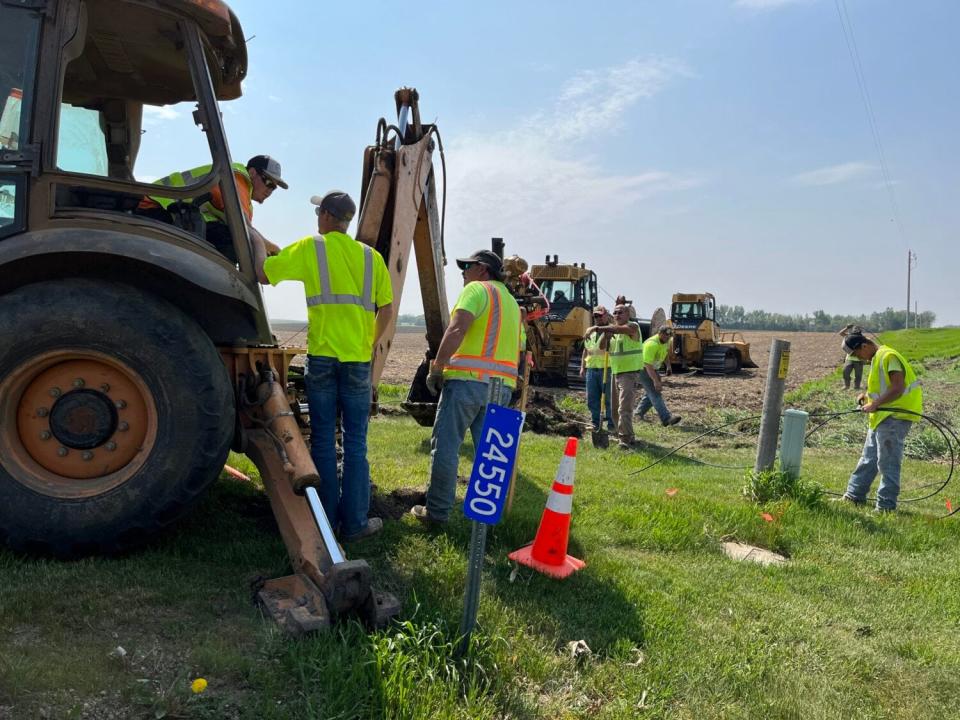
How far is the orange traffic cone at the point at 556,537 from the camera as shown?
14.1ft

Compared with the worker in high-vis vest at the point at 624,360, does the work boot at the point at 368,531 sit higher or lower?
lower

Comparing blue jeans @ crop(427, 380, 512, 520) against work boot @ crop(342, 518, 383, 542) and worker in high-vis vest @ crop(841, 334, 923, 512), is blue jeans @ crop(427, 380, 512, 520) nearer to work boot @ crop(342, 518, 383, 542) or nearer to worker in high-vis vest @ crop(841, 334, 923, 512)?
work boot @ crop(342, 518, 383, 542)

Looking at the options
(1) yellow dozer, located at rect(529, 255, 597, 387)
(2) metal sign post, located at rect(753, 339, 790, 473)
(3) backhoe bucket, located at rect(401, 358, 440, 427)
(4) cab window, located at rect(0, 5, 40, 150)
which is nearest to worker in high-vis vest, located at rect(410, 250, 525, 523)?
(3) backhoe bucket, located at rect(401, 358, 440, 427)

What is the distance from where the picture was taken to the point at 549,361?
59.2 feet

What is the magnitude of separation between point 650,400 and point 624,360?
2.17 m

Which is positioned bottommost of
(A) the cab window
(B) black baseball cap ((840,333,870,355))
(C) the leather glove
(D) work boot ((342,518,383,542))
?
(D) work boot ((342,518,383,542))

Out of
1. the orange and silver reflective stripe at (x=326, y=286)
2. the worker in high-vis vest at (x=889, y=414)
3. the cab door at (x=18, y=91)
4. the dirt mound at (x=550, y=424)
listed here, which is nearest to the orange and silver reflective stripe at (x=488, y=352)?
the orange and silver reflective stripe at (x=326, y=286)

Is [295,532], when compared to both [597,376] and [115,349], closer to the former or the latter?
[115,349]

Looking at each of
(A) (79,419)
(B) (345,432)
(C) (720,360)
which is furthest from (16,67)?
(C) (720,360)

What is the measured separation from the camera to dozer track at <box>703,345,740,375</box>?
904 inches

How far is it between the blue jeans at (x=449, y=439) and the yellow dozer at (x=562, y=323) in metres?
12.3

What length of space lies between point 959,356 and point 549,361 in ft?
69.5

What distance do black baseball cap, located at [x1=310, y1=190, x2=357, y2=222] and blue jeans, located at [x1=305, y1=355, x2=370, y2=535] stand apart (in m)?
0.84

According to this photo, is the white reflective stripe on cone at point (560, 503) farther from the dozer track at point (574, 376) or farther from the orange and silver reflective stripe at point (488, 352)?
the dozer track at point (574, 376)
